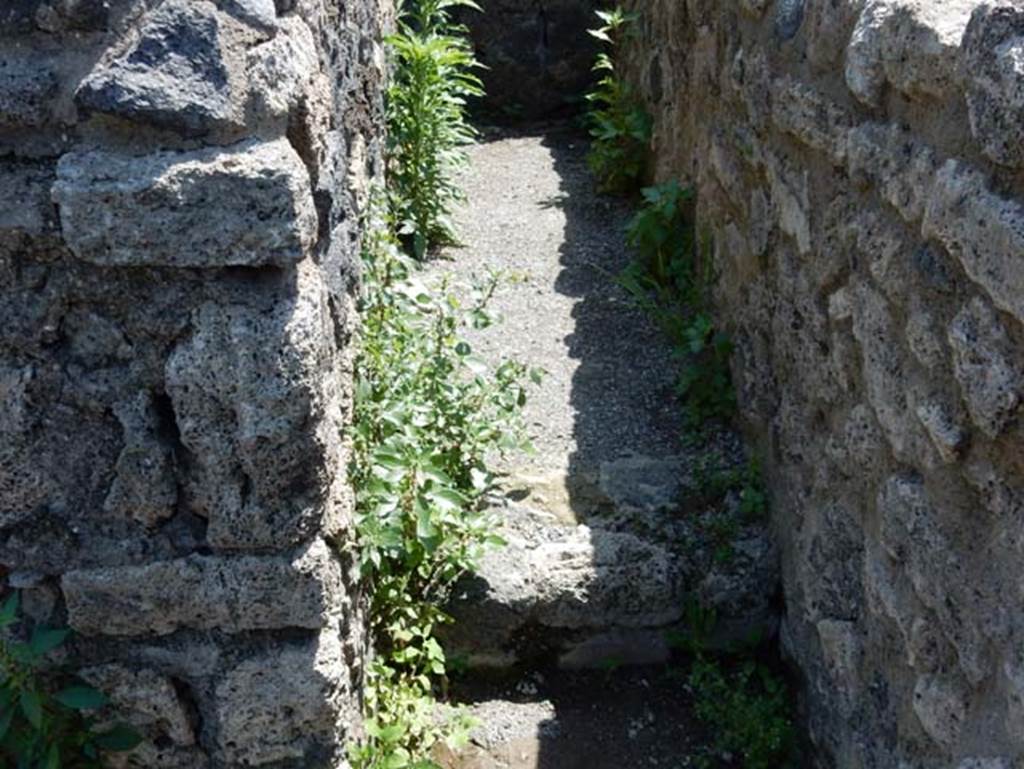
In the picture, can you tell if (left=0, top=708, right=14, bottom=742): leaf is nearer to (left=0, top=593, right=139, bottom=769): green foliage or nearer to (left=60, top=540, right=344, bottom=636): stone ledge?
(left=0, top=593, right=139, bottom=769): green foliage

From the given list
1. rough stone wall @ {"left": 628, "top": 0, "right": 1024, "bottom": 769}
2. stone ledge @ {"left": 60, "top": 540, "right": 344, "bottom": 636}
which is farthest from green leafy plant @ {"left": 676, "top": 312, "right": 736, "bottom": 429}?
stone ledge @ {"left": 60, "top": 540, "right": 344, "bottom": 636}

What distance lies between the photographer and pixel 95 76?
5.60 feet

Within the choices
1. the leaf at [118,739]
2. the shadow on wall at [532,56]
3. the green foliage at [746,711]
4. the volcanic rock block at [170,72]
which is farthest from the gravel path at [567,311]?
the volcanic rock block at [170,72]

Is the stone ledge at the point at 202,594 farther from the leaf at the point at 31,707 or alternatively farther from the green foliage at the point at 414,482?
the green foliage at the point at 414,482

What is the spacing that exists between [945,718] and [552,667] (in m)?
1.18

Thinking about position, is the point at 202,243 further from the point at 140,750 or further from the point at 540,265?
the point at 540,265

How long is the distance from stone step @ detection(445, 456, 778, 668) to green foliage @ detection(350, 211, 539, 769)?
3.6 inches

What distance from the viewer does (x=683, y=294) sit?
3.84m

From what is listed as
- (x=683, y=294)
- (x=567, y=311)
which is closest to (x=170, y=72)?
(x=683, y=294)

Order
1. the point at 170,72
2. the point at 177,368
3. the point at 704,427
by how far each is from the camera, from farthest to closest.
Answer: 1. the point at 704,427
2. the point at 177,368
3. the point at 170,72

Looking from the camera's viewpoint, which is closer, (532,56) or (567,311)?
(567,311)

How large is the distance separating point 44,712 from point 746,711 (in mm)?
1332

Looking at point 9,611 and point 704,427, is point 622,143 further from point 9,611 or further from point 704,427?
point 9,611

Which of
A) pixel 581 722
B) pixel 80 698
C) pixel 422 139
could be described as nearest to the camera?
pixel 80 698
